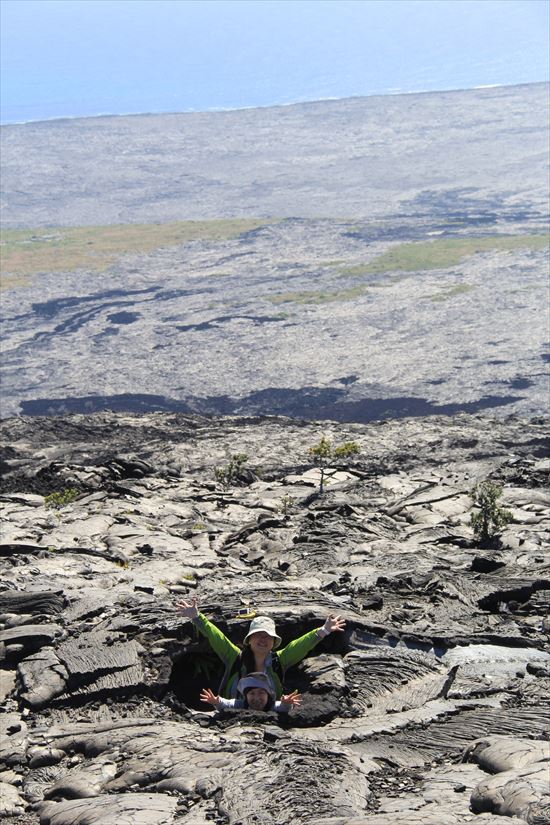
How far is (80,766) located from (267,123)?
149 meters

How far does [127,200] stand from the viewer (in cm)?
12469

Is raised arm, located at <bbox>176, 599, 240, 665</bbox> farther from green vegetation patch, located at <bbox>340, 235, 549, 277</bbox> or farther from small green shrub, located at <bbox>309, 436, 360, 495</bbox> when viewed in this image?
green vegetation patch, located at <bbox>340, 235, 549, 277</bbox>

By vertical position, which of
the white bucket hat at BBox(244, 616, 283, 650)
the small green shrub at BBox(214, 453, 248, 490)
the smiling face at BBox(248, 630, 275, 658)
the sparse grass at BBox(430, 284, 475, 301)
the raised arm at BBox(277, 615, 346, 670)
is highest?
the white bucket hat at BBox(244, 616, 283, 650)

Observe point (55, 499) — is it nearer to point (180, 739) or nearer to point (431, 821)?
point (180, 739)

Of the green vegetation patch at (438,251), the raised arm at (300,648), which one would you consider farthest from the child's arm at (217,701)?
the green vegetation patch at (438,251)

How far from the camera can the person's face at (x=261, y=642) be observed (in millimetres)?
9242

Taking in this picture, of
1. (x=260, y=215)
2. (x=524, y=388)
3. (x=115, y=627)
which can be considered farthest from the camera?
(x=260, y=215)

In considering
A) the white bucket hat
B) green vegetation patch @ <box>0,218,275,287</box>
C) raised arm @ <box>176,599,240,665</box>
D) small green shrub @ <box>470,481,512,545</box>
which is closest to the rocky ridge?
small green shrub @ <box>470,481,512,545</box>

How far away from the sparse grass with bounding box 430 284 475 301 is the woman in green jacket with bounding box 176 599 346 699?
71.0 metres

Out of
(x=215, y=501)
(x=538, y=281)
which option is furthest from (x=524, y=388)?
(x=215, y=501)

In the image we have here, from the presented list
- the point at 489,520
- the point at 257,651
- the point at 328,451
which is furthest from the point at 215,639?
the point at 328,451

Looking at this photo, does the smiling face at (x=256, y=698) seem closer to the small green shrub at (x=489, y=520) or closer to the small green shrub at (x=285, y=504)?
the small green shrub at (x=489, y=520)

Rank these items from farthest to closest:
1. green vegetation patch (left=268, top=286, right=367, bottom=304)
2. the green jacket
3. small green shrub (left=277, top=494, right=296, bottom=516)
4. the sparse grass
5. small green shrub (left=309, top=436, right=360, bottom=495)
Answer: green vegetation patch (left=268, top=286, right=367, bottom=304) < the sparse grass < small green shrub (left=309, top=436, right=360, bottom=495) < small green shrub (left=277, top=494, right=296, bottom=516) < the green jacket

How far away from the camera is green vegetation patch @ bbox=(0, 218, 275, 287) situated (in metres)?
98.5
